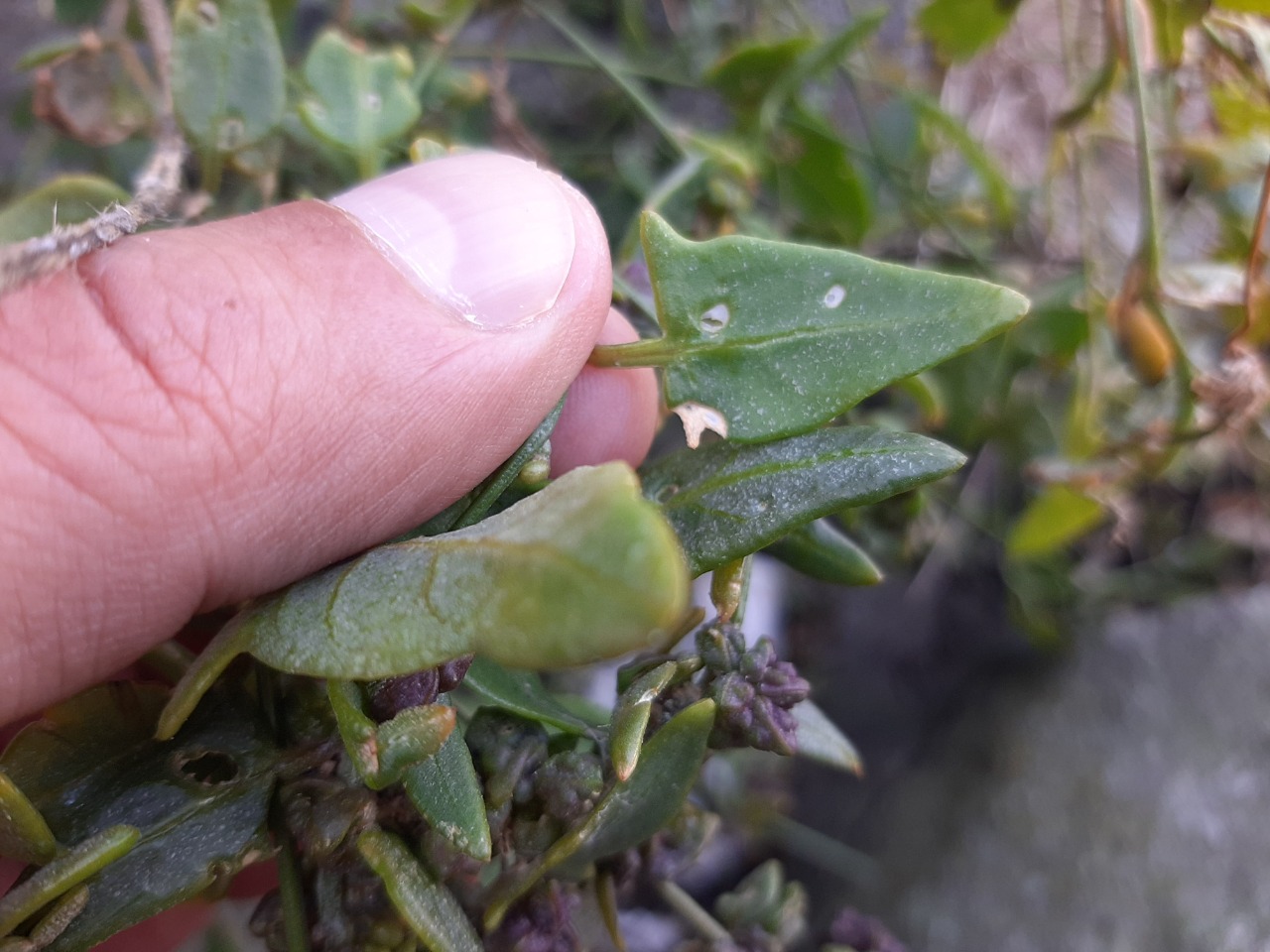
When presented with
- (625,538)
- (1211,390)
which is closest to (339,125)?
(625,538)

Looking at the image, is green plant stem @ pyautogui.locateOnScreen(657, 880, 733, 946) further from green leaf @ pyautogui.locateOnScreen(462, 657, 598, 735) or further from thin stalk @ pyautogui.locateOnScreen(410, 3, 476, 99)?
thin stalk @ pyautogui.locateOnScreen(410, 3, 476, 99)

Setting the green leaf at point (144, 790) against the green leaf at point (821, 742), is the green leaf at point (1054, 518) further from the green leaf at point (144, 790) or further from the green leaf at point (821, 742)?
the green leaf at point (144, 790)

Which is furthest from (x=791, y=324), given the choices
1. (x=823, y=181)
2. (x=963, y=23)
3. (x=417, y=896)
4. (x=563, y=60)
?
(x=963, y=23)

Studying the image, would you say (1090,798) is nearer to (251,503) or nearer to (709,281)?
(709,281)

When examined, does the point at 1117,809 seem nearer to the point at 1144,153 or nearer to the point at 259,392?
the point at 1144,153

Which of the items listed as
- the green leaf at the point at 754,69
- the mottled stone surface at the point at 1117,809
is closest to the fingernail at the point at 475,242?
the green leaf at the point at 754,69

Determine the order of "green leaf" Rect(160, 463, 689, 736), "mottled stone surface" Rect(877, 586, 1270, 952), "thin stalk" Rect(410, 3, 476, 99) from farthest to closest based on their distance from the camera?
"mottled stone surface" Rect(877, 586, 1270, 952), "thin stalk" Rect(410, 3, 476, 99), "green leaf" Rect(160, 463, 689, 736)

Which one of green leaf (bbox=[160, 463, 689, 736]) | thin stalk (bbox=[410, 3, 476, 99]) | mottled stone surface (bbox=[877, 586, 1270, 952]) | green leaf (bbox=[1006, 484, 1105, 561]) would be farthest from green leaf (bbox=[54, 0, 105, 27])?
mottled stone surface (bbox=[877, 586, 1270, 952])
